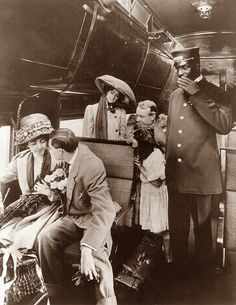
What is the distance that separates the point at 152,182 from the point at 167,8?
35.9 inches

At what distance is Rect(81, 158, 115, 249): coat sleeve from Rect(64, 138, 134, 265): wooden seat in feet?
0.10

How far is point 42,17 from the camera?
1.82m

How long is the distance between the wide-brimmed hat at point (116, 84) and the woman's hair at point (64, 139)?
11.7 inches

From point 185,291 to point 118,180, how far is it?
651 millimetres

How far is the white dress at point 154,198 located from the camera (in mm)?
1855

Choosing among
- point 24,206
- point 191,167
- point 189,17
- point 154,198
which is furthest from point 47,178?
point 189,17

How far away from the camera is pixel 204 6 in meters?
1.82

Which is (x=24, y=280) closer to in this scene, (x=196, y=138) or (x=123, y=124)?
(x=123, y=124)

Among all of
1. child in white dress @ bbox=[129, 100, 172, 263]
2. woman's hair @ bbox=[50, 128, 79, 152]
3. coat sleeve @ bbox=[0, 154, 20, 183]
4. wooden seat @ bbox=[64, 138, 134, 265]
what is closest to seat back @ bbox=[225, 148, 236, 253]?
child in white dress @ bbox=[129, 100, 172, 263]

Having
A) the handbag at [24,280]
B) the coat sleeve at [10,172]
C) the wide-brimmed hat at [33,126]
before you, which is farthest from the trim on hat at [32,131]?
the handbag at [24,280]

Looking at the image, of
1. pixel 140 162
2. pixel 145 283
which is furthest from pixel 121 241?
pixel 140 162

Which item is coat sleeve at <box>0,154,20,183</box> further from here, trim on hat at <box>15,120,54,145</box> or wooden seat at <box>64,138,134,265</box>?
wooden seat at <box>64,138,134,265</box>

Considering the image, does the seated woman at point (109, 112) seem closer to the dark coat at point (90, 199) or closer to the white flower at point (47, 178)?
the dark coat at point (90, 199)

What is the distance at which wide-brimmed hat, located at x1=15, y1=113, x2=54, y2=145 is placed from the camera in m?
2.01
